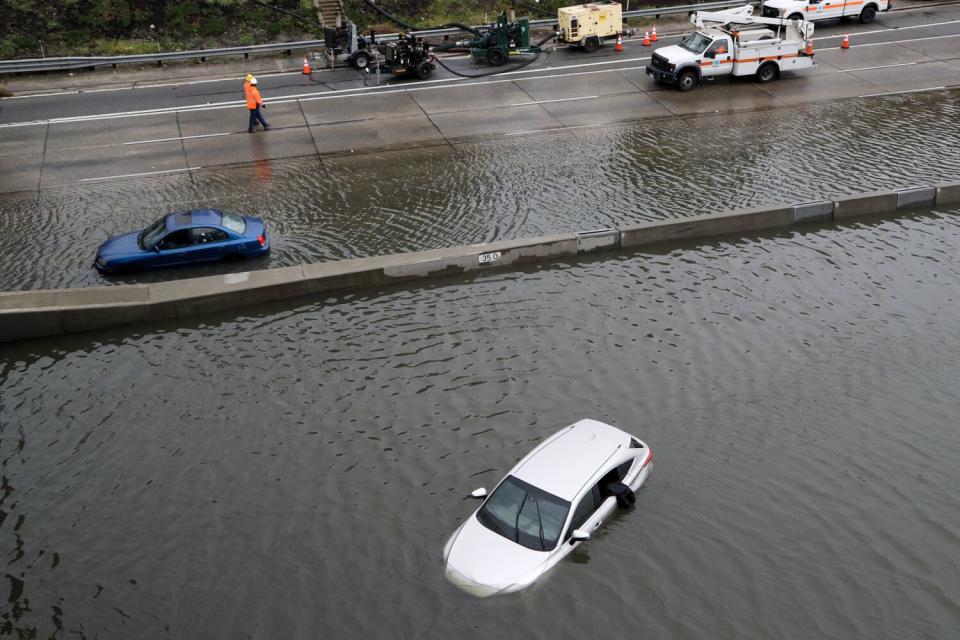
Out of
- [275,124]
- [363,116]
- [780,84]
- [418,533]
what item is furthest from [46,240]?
[780,84]

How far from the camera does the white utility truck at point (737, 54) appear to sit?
29.4 meters

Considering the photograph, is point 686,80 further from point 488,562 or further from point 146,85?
point 488,562

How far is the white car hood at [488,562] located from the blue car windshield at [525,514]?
11 centimetres

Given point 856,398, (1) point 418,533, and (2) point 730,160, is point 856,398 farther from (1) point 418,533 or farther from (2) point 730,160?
(2) point 730,160

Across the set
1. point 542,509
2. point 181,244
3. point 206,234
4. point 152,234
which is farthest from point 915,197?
point 152,234

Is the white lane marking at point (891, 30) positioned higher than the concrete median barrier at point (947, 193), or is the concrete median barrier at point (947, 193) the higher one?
the white lane marking at point (891, 30)

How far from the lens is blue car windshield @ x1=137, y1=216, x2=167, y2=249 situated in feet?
63.1

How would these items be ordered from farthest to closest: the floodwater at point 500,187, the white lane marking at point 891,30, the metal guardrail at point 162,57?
the white lane marking at point 891,30 < the metal guardrail at point 162,57 < the floodwater at point 500,187

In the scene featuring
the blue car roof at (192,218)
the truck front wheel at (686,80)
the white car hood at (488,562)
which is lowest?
the white car hood at (488,562)

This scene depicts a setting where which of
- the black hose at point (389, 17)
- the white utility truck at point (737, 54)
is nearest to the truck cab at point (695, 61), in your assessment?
the white utility truck at point (737, 54)

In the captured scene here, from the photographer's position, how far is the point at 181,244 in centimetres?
1923

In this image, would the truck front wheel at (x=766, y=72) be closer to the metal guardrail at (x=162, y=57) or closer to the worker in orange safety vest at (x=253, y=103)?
the metal guardrail at (x=162, y=57)

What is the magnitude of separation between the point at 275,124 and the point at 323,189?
5588 millimetres

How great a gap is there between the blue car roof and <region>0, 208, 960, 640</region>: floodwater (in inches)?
105
